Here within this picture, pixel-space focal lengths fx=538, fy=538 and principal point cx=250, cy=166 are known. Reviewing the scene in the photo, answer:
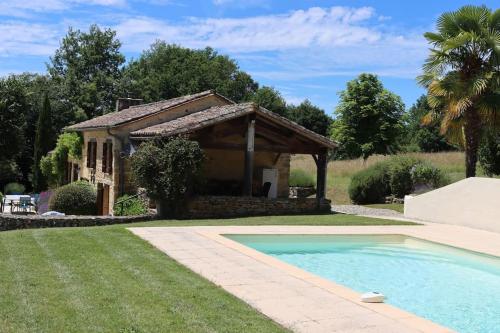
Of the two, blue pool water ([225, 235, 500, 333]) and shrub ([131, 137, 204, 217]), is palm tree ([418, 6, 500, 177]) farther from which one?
shrub ([131, 137, 204, 217])

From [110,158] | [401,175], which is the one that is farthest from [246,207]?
[401,175]

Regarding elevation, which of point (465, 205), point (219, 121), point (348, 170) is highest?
point (219, 121)

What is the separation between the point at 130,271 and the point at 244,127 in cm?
1302

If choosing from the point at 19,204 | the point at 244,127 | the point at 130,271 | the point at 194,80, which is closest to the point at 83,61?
the point at 194,80

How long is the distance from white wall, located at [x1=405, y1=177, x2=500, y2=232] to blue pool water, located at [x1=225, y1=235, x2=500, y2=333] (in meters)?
3.66

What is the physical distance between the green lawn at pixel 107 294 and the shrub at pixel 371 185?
18.2 m

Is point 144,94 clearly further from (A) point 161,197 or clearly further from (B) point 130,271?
(B) point 130,271

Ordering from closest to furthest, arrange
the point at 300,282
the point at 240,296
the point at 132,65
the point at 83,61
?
the point at 240,296 → the point at 300,282 → the point at 83,61 → the point at 132,65

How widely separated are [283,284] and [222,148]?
12.8 metres

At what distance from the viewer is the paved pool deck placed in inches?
252

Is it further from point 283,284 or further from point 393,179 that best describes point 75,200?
point 283,284

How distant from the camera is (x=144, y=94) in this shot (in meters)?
58.7

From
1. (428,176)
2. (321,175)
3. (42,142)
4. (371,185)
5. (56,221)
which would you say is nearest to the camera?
(56,221)

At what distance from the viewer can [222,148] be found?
20812 mm
